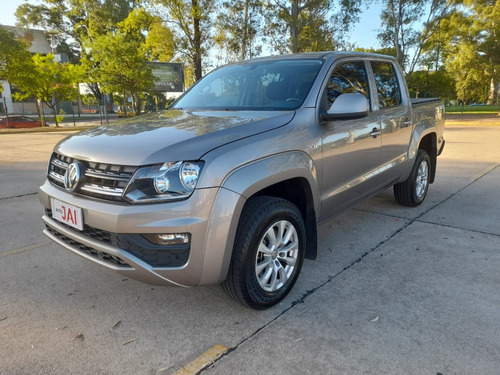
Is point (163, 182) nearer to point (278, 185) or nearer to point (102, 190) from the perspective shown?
point (102, 190)

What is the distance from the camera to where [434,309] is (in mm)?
2520

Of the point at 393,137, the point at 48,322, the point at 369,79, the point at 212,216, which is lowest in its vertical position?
the point at 48,322

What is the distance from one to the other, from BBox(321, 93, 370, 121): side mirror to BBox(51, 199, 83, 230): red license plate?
1.84m

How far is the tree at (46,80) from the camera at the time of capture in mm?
23594

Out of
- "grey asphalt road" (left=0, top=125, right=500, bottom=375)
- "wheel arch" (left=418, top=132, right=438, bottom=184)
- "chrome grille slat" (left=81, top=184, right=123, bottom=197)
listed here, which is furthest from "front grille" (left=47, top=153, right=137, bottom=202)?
"wheel arch" (left=418, top=132, right=438, bottom=184)

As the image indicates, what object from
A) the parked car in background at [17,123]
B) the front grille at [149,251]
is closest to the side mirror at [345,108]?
the front grille at [149,251]

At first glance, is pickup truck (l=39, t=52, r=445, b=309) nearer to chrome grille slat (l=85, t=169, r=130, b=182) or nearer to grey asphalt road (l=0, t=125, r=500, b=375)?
chrome grille slat (l=85, t=169, r=130, b=182)

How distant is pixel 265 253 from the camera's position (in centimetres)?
247

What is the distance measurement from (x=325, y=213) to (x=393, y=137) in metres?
1.43

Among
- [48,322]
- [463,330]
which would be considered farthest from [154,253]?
[463,330]

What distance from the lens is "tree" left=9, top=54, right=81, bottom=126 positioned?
23594mm

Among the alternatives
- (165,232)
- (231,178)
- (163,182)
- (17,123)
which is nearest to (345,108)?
(231,178)

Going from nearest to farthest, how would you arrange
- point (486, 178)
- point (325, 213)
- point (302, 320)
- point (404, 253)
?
point (302, 320), point (325, 213), point (404, 253), point (486, 178)

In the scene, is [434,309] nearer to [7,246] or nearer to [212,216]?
[212,216]
